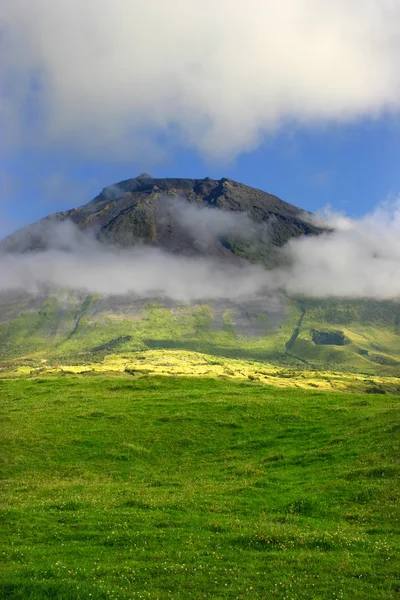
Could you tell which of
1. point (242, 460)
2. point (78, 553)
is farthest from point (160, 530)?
point (242, 460)

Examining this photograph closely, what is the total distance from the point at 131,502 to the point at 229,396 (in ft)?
119

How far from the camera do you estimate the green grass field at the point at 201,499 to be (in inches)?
672

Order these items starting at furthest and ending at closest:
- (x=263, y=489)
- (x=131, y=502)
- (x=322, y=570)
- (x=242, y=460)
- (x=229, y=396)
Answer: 1. (x=229, y=396)
2. (x=242, y=460)
3. (x=263, y=489)
4. (x=131, y=502)
5. (x=322, y=570)

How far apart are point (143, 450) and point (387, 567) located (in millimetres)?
28637

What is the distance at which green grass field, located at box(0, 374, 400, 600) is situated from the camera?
17078 millimetres

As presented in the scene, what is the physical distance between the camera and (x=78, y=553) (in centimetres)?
1991

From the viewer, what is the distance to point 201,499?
2784 centimetres

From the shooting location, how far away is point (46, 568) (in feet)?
58.2

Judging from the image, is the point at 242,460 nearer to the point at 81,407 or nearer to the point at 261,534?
the point at 261,534

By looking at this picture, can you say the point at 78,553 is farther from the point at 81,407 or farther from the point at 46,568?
the point at 81,407

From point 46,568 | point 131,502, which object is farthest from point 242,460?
point 46,568

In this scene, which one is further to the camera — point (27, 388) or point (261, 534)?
point (27, 388)

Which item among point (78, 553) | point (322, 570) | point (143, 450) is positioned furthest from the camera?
point (143, 450)

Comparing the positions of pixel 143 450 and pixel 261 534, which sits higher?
pixel 261 534
